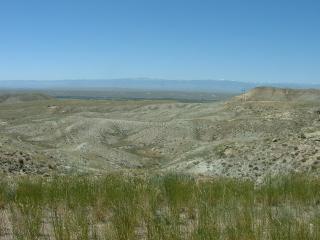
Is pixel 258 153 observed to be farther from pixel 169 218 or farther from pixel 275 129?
pixel 275 129

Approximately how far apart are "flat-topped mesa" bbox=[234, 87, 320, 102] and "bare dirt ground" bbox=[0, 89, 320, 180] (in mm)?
10597

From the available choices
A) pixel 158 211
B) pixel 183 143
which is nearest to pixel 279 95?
pixel 183 143

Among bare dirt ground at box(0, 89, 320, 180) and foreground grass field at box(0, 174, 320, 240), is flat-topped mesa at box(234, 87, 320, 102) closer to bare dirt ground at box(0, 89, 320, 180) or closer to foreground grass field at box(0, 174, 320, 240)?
bare dirt ground at box(0, 89, 320, 180)

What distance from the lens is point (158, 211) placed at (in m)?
8.45

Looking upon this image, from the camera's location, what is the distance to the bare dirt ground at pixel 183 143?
23.7 metres

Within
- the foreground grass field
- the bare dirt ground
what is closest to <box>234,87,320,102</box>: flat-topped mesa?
the bare dirt ground

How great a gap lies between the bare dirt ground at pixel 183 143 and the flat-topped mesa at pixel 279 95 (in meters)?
10.6

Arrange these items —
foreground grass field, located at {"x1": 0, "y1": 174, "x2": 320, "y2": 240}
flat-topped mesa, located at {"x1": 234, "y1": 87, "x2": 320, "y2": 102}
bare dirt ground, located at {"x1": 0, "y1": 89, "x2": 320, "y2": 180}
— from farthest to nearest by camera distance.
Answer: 1. flat-topped mesa, located at {"x1": 234, "y1": 87, "x2": 320, "y2": 102}
2. bare dirt ground, located at {"x1": 0, "y1": 89, "x2": 320, "y2": 180}
3. foreground grass field, located at {"x1": 0, "y1": 174, "x2": 320, "y2": 240}

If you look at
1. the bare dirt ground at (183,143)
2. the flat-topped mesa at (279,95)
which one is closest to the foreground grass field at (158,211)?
the bare dirt ground at (183,143)

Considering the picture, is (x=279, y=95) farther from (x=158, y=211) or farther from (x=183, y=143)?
(x=158, y=211)

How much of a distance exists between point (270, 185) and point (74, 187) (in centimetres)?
374

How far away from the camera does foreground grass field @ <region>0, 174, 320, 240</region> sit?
20.0 feet

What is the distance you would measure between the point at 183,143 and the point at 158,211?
38922mm

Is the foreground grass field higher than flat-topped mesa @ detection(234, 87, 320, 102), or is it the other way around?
the foreground grass field
